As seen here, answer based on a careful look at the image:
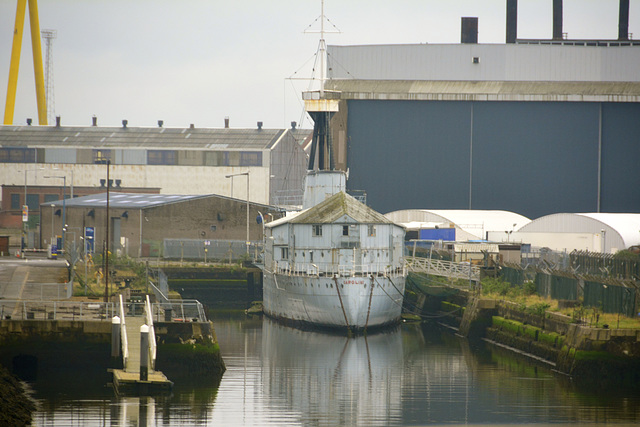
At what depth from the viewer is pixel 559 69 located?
9062cm

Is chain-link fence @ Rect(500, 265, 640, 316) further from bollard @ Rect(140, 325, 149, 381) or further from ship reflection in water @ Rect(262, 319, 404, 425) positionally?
bollard @ Rect(140, 325, 149, 381)

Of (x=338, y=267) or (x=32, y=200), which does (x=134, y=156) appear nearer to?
(x=32, y=200)

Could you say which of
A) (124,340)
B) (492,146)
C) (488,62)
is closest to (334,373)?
(124,340)

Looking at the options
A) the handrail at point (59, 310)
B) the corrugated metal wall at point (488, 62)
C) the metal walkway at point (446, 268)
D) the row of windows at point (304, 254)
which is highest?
the corrugated metal wall at point (488, 62)

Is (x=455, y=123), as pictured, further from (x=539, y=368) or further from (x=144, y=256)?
(x=539, y=368)

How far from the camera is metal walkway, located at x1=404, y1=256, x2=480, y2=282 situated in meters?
55.8

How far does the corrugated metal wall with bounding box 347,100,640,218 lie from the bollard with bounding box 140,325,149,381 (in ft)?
171

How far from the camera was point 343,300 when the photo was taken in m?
50.2

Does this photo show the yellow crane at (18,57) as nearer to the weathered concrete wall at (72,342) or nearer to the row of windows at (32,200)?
the row of windows at (32,200)

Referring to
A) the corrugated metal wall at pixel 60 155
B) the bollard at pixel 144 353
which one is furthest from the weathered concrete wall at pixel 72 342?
the corrugated metal wall at pixel 60 155

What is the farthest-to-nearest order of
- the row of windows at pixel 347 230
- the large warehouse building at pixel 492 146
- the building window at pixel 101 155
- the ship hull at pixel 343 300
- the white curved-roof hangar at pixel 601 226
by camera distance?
the building window at pixel 101 155 → the large warehouse building at pixel 492 146 → the white curved-roof hangar at pixel 601 226 → the row of windows at pixel 347 230 → the ship hull at pixel 343 300

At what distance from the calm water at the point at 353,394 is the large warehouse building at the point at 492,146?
38702 millimetres

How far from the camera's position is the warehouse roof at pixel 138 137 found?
11156 cm

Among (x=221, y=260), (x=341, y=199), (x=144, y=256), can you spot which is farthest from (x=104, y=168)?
(x=341, y=199)
